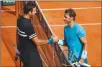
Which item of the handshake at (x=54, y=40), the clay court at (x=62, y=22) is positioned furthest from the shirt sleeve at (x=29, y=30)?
the clay court at (x=62, y=22)

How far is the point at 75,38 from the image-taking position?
4.71 metres

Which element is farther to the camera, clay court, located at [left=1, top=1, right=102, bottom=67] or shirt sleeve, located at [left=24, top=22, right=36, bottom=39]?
clay court, located at [left=1, top=1, right=102, bottom=67]

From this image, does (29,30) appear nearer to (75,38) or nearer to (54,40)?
(54,40)

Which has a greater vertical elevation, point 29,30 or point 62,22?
point 29,30

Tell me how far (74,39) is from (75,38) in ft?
0.05

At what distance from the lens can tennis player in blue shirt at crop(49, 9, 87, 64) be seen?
4.64 meters

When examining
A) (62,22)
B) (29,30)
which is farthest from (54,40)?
(62,22)

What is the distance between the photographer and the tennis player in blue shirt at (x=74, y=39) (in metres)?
4.64

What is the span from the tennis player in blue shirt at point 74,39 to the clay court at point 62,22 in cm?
124

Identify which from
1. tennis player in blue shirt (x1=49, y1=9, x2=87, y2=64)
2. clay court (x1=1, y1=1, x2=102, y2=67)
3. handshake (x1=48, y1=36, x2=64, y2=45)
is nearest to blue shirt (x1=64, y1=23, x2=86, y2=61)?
tennis player in blue shirt (x1=49, y1=9, x2=87, y2=64)

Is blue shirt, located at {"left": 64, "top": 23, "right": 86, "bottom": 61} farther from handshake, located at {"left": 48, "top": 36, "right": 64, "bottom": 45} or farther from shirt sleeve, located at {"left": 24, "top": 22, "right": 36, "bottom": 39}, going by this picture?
shirt sleeve, located at {"left": 24, "top": 22, "right": 36, "bottom": 39}

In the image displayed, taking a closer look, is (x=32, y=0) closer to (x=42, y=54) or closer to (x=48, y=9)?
(x=42, y=54)

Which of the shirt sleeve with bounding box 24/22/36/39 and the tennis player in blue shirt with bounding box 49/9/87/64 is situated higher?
the shirt sleeve with bounding box 24/22/36/39

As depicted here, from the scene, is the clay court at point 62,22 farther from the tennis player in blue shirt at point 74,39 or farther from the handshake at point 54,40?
the tennis player in blue shirt at point 74,39
